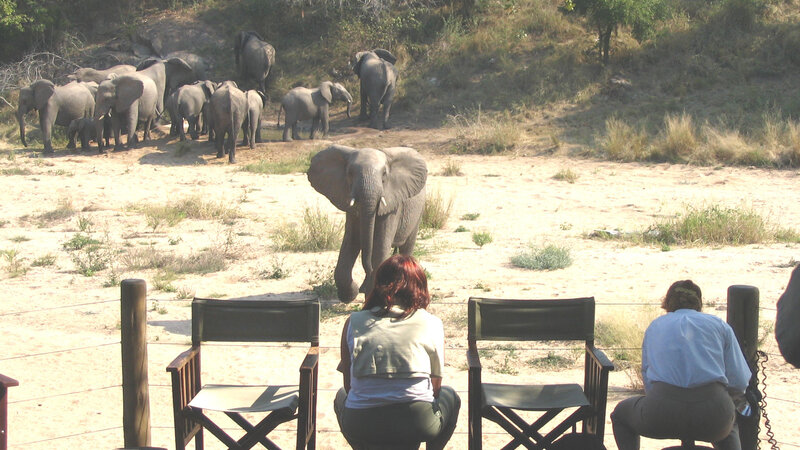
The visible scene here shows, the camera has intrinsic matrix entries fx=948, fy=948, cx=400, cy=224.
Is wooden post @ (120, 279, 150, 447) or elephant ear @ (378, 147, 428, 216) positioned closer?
wooden post @ (120, 279, 150, 447)

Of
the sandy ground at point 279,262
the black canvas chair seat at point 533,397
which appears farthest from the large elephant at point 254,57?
Answer: the black canvas chair seat at point 533,397

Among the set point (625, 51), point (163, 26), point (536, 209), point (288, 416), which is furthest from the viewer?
point (163, 26)

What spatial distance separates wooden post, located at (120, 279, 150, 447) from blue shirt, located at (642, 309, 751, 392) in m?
2.46

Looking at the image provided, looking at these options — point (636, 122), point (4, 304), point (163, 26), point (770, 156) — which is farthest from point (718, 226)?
point (163, 26)

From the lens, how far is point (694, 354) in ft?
13.8

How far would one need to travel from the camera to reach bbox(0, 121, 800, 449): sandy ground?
6.49m

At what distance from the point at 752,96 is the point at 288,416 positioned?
18821 millimetres

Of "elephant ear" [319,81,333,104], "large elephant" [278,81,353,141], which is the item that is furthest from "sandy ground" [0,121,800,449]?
"elephant ear" [319,81,333,104]

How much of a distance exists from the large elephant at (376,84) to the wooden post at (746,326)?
60.2 ft

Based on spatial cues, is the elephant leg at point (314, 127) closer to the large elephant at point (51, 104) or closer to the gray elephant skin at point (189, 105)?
the gray elephant skin at point (189, 105)

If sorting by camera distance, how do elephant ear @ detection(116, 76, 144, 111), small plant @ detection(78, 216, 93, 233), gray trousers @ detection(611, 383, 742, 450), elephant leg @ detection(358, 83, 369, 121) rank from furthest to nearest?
1. elephant leg @ detection(358, 83, 369, 121)
2. elephant ear @ detection(116, 76, 144, 111)
3. small plant @ detection(78, 216, 93, 233)
4. gray trousers @ detection(611, 383, 742, 450)

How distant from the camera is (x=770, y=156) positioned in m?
16.6

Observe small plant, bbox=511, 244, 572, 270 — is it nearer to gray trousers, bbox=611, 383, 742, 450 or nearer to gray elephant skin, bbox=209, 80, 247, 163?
gray trousers, bbox=611, 383, 742, 450

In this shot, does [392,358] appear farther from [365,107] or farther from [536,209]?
[365,107]
